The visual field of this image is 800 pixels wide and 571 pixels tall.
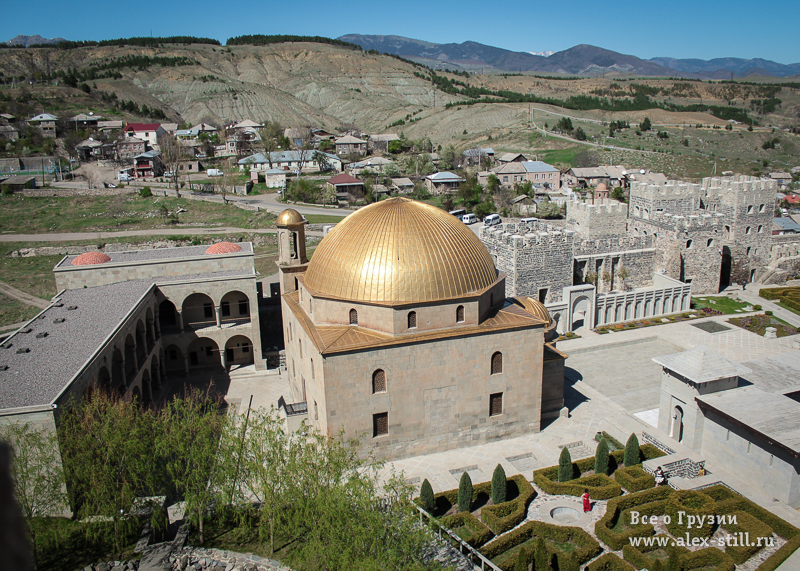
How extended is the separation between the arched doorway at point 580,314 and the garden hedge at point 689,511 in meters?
16.9

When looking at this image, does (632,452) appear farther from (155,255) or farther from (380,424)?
(155,255)

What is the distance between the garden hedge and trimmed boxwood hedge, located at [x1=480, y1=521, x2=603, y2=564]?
Answer: 2930mm

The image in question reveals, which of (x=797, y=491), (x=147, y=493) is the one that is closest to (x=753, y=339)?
(x=797, y=491)

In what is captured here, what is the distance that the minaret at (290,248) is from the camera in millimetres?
29266

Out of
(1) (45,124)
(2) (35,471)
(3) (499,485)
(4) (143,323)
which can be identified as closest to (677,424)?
(3) (499,485)

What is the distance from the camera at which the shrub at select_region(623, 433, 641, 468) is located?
22.2 meters

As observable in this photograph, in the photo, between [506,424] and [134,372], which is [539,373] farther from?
[134,372]

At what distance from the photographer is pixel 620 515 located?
19.7m

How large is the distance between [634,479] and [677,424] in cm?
445

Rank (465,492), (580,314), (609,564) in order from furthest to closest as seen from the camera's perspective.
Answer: (580,314), (465,492), (609,564)

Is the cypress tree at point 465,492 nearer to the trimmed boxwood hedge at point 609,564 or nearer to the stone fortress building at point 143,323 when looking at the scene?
the trimmed boxwood hedge at point 609,564

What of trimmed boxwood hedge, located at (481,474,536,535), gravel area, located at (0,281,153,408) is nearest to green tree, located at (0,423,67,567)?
gravel area, located at (0,281,153,408)

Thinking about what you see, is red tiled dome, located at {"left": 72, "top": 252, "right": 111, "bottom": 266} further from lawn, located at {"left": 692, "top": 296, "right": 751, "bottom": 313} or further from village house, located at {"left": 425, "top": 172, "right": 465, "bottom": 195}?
village house, located at {"left": 425, "top": 172, "right": 465, "bottom": 195}

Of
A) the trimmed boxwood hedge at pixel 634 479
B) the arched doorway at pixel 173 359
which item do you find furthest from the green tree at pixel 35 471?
the trimmed boxwood hedge at pixel 634 479
